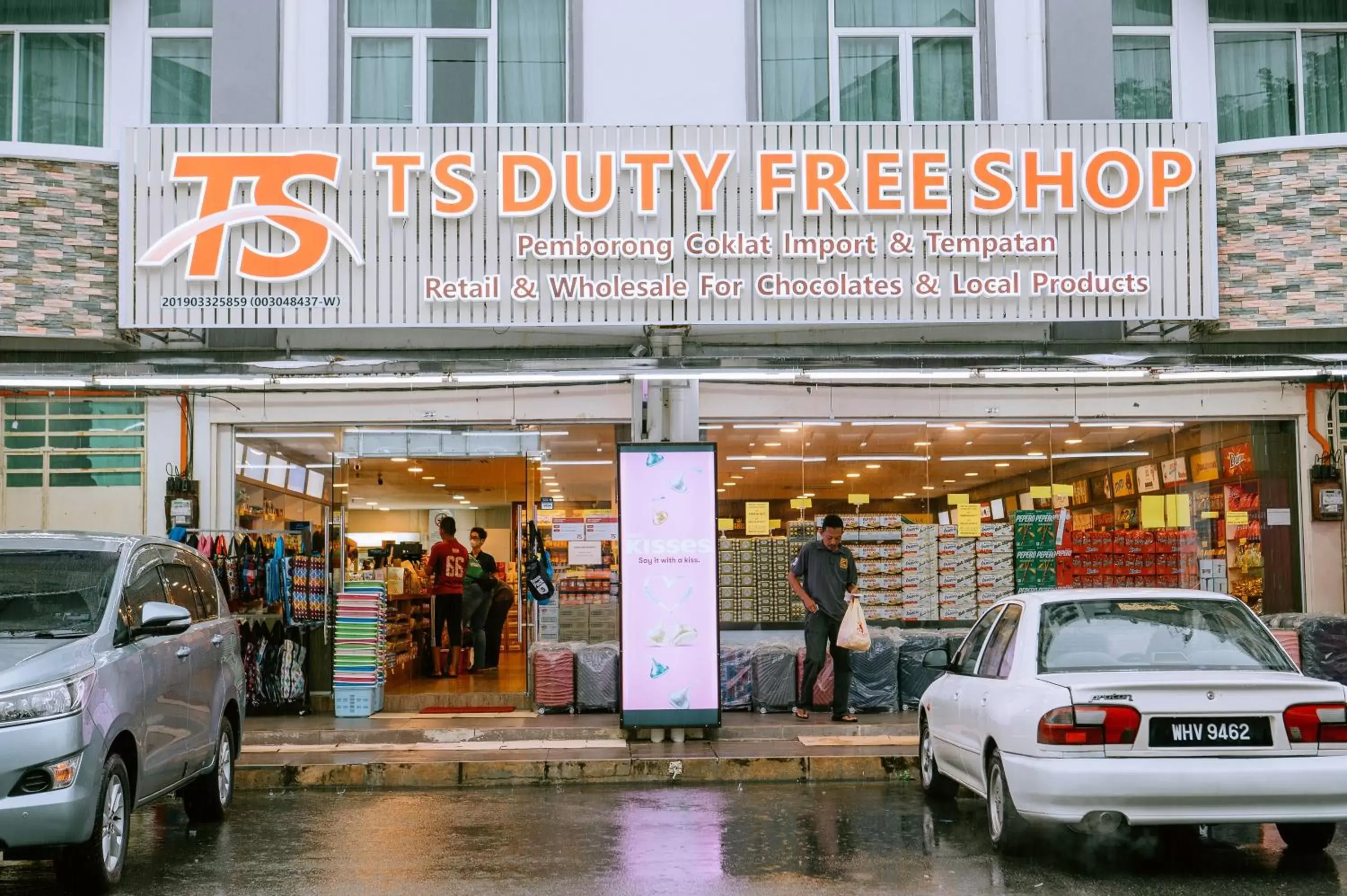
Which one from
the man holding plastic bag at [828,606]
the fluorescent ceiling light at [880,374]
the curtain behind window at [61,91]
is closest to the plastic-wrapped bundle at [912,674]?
the man holding plastic bag at [828,606]

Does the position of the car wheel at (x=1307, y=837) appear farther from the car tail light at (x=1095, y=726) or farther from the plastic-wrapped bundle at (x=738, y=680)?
the plastic-wrapped bundle at (x=738, y=680)

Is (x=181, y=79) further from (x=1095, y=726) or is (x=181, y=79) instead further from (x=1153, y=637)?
(x=1095, y=726)

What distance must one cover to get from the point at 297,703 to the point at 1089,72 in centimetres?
1099

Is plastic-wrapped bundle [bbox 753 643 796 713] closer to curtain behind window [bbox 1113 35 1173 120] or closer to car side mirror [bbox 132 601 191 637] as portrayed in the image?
curtain behind window [bbox 1113 35 1173 120]

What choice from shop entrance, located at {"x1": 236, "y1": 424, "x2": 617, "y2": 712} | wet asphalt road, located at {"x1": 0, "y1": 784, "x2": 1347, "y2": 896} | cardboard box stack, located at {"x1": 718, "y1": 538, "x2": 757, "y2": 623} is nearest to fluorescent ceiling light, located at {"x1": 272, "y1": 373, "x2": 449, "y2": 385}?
shop entrance, located at {"x1": 236, "y1": 424, "x2": 617, "y2": 712}

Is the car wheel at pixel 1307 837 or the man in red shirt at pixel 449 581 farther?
the man in red shirt at pixel 449 581

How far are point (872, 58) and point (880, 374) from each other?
484cm

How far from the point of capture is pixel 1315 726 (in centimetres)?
755

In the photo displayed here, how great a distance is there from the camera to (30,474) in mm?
15539

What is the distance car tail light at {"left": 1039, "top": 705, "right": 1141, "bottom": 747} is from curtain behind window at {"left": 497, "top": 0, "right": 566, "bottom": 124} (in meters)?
10.5

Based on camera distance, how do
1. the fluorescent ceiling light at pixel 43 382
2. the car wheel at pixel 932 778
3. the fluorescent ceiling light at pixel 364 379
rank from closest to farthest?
the car wheel at pixel 932 778 < the fluorescent ceiling light at pixel 43 382 < the fluorescent ceiling light at pixel 364 379

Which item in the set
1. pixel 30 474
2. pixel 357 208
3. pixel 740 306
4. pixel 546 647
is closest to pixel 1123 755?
pixel 740 306

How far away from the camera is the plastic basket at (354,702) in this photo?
14.8 metres

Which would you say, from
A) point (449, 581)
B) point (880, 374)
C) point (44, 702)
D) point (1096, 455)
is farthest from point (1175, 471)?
point (44, 702)
